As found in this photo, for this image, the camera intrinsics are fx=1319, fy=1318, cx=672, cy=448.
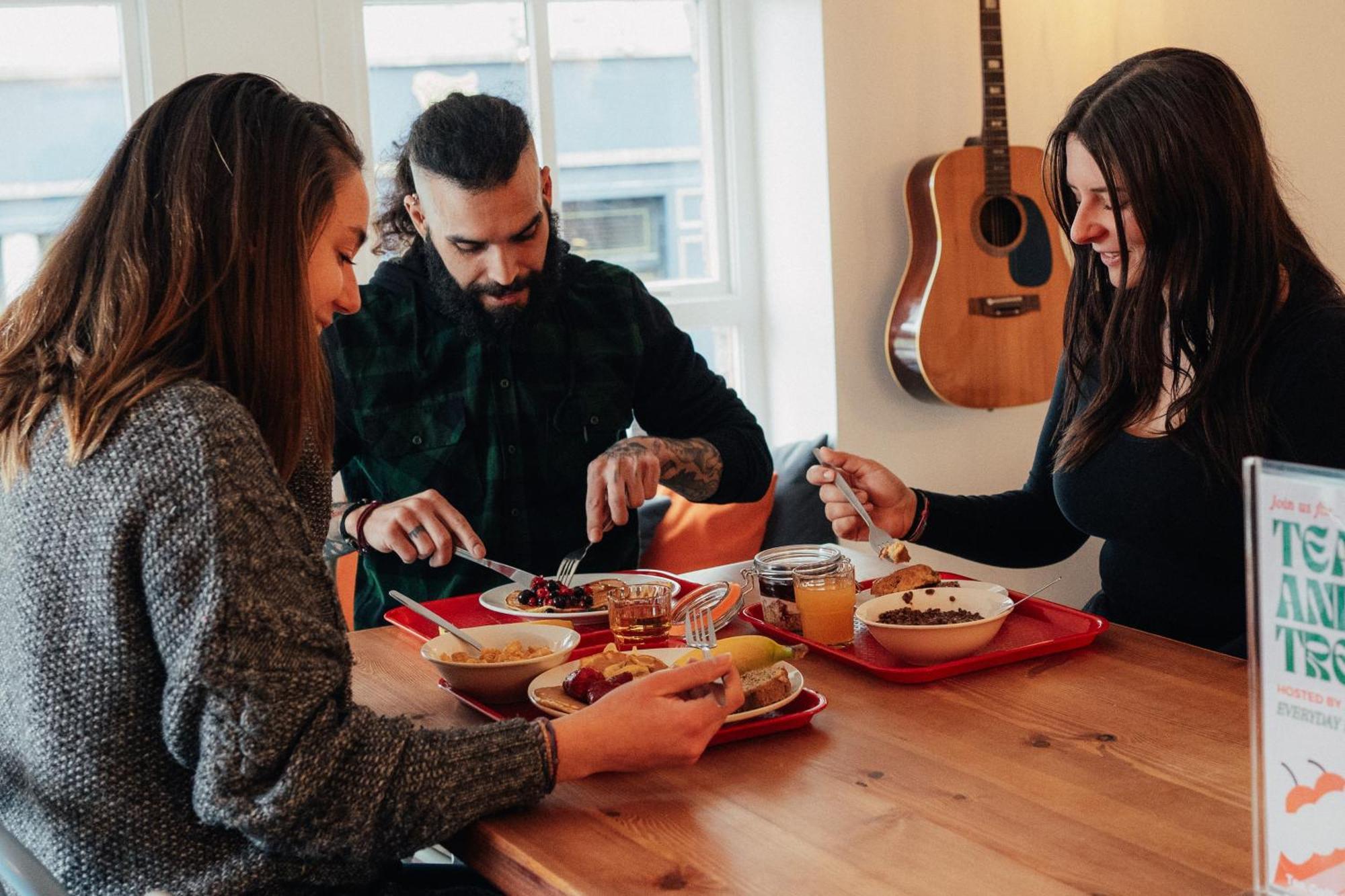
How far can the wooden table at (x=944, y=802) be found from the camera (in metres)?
1.02

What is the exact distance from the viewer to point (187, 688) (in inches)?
40.4

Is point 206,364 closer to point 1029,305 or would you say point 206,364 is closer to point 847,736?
point 847,736

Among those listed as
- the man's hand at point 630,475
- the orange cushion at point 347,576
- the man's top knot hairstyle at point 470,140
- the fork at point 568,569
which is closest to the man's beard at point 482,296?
the man's top knot hairstyle at point 470,140

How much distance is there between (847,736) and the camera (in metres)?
1.32

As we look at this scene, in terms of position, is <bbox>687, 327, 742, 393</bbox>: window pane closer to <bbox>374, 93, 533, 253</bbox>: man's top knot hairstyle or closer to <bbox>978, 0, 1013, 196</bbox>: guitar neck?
<bbox>978, 0, 1013, 196</bbox>: guitar neck

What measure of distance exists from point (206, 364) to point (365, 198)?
300 millimetres

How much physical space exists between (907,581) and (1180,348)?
1.62ft

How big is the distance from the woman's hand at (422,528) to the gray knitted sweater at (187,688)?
0.70 m

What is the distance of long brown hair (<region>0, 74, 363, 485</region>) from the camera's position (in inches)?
45.1

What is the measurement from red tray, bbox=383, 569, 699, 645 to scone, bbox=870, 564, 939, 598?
0.29m

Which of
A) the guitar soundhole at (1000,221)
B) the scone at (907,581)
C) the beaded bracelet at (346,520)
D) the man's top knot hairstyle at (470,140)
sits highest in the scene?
the man's top knot hairstyle at (470,140)

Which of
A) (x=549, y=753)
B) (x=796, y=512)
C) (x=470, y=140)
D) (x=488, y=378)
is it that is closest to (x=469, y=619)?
(x=488, y=378)

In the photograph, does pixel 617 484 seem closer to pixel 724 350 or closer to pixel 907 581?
pixel 907 581

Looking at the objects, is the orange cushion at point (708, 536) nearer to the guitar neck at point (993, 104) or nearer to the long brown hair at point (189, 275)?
the guitar neck at point (993, 104)
